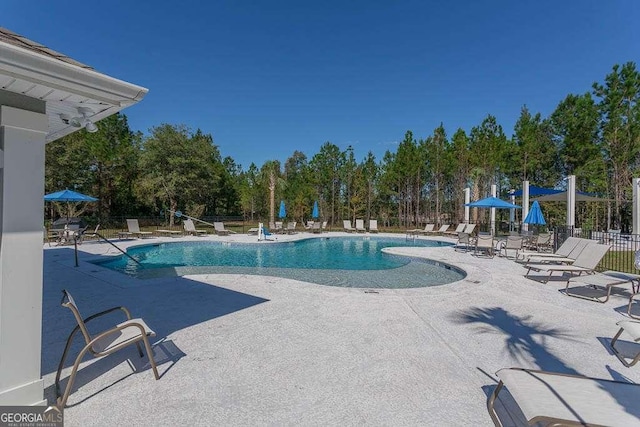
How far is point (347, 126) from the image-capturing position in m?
32.2

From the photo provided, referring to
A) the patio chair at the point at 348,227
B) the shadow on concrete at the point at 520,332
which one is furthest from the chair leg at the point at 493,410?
the patio chair at the point at 348,227

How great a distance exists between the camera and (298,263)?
11.4 m

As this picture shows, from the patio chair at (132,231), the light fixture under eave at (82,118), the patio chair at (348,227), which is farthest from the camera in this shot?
the patio chair at (348,227)

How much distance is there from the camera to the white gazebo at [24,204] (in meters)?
2.20

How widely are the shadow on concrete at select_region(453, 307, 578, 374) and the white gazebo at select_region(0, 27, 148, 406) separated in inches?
175

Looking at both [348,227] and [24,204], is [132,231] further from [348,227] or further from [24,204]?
[24,204]

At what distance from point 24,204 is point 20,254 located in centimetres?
36

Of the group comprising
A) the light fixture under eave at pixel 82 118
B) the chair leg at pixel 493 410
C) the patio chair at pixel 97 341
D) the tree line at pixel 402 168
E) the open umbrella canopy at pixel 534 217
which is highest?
the tree line at pixel 402 168

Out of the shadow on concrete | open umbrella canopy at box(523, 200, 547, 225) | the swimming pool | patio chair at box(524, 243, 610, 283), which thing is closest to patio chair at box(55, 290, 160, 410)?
the shadow on concrete

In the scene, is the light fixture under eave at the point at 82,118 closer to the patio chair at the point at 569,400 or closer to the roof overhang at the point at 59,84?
the roof overhang at the point at 59,84

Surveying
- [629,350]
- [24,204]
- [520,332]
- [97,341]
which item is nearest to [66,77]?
[24,204]

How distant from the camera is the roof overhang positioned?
1967 millimetres

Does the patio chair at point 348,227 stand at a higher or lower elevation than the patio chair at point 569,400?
higher

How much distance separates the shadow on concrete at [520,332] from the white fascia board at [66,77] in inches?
180
